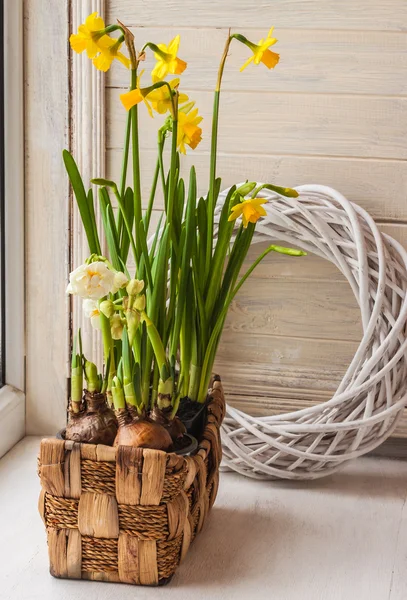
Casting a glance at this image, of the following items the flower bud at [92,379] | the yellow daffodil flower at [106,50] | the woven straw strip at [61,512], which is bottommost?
the woven straw strip at [61,512]

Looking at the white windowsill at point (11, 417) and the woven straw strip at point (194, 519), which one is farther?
the white windowsill at point (11, 417)

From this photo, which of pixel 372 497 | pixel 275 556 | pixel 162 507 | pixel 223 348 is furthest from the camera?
pixel 223 348

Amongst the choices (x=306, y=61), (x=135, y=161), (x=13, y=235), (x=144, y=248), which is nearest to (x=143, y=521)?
(x=144, y=248)

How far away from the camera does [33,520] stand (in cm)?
121

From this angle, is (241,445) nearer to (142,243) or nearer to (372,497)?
(372,497)

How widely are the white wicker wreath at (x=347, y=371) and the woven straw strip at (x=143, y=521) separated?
15.0 inches

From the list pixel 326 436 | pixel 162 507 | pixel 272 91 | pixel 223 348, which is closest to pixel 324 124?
pixel 272 91

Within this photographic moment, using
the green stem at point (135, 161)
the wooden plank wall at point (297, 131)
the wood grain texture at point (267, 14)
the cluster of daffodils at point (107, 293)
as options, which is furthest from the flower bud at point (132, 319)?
the wood grain texture at point (267, 14)

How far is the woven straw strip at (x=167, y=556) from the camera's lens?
1001 mm

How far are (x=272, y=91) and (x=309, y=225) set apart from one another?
27 cm

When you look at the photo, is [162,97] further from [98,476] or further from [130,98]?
[98,476]

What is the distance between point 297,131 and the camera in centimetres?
145

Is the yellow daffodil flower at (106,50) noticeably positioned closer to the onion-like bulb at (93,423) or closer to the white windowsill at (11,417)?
the onion-like bulb at (93,423)

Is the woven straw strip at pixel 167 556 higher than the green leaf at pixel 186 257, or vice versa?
the green leaf at pixel 186 257
